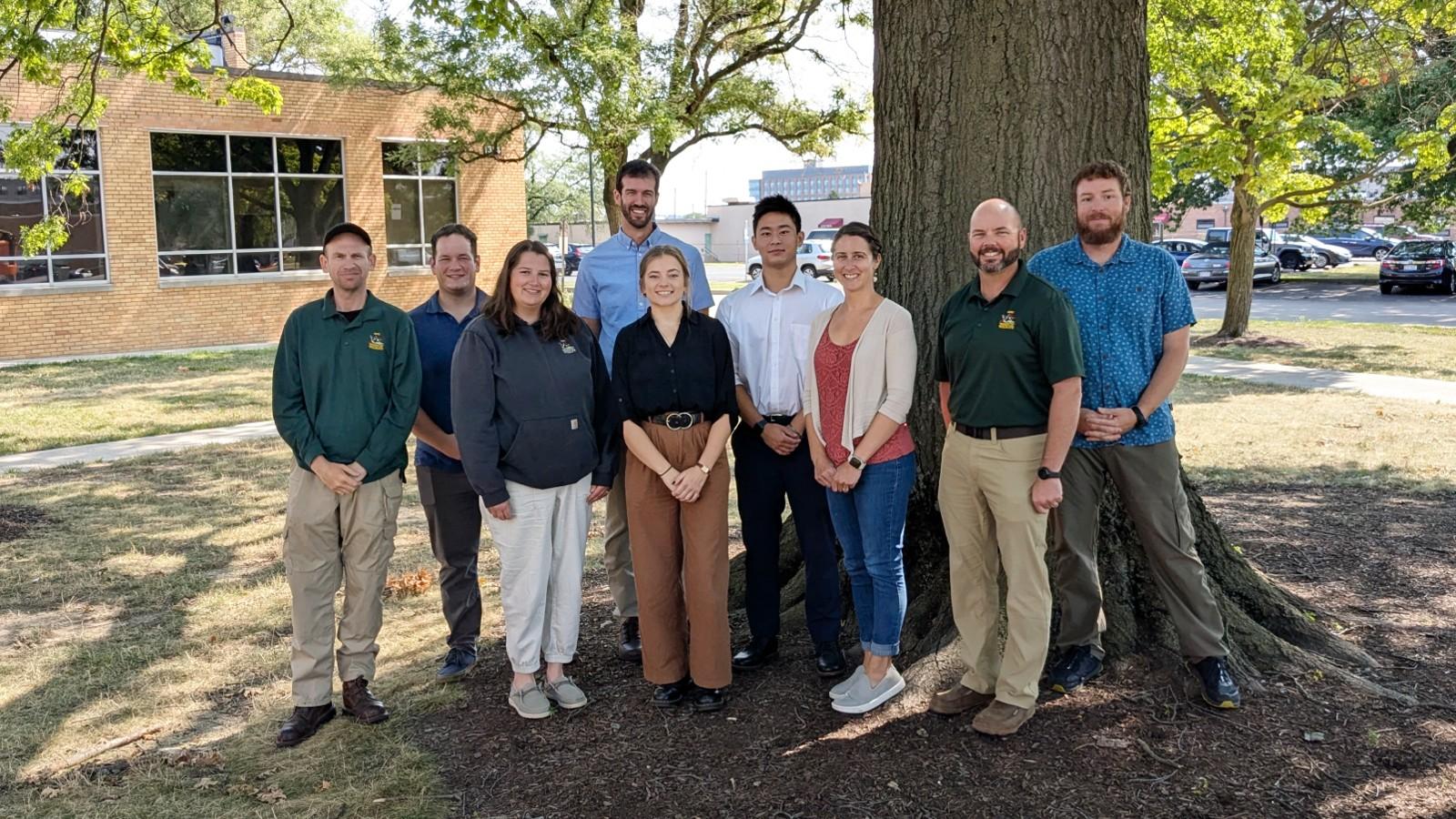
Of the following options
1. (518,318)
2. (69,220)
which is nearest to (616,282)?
(518,318)

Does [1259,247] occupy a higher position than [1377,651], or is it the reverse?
[1259,247]

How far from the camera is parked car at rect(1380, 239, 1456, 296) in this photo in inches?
1212

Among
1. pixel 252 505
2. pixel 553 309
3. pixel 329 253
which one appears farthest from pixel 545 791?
pixel 252 505

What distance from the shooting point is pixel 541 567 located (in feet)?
14.9

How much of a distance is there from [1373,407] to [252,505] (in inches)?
430

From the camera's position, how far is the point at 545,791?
13.0 feet

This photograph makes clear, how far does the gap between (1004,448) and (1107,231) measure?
0.87 m

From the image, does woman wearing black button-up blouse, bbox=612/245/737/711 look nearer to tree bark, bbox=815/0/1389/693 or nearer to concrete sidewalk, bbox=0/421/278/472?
tree bark, bbox=815/0/1389/693

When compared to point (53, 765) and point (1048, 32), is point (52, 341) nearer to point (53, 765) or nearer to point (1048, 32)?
point (53, 765)

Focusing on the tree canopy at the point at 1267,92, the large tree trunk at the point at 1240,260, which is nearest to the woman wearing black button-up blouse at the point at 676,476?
the tree canopy at the point at 1267,92

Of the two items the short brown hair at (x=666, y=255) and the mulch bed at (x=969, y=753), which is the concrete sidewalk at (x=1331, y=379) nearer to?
the mulch bed at (x=969, y=753)

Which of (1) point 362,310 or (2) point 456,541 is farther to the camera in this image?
(2) point 456,541

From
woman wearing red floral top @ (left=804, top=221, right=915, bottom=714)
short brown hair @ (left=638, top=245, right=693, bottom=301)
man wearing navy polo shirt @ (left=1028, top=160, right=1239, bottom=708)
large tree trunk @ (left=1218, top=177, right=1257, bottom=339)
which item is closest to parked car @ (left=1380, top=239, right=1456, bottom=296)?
large tree trunk @ (left=1218, top=177, right=1257, bottom=339)

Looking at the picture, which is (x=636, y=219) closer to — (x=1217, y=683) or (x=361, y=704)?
(x=361, y=704)
